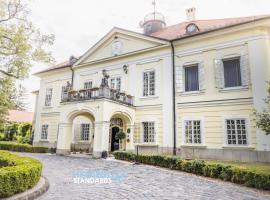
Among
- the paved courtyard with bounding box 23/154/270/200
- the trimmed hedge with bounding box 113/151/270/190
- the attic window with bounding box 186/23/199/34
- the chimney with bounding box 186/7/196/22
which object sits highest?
the chimney with bounding box 186/7/196/22

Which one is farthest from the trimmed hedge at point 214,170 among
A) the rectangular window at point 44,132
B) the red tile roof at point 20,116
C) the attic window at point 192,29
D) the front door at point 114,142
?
the red tile roof at point 20,116

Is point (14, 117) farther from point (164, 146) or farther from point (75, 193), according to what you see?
point (75, 193)

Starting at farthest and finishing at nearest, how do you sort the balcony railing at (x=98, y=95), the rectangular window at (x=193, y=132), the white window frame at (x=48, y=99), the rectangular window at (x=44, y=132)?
the white window frame at (x=48, y=99) → the rectangular window at (x=44, y=132) → the balcony railing at (x=98, y=95) → the rectangular window at (x=193, y=132)

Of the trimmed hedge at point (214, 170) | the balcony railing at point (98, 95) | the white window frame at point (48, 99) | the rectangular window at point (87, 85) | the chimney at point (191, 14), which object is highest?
the chimney at point (191, 14)

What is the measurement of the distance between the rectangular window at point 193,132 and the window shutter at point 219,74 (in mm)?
2799

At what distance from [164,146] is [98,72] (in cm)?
954

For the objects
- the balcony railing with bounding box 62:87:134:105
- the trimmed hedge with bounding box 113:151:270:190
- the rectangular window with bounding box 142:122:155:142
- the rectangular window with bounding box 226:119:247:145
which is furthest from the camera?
the rectangular window with bounding box 142:122:155:142

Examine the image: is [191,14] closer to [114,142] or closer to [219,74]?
[219,74]

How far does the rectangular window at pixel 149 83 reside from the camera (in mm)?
17609

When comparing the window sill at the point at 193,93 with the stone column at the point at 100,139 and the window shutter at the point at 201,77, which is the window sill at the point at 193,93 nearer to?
the window shutter at the point at 201,77

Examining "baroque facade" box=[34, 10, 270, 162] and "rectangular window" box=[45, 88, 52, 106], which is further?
"rectangular window" box=[45, 88, 52, 106]

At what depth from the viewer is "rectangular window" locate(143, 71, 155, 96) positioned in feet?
57.8

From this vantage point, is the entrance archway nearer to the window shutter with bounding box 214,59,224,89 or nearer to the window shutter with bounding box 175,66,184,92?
the window shutter with bounding box 175,66,184,92

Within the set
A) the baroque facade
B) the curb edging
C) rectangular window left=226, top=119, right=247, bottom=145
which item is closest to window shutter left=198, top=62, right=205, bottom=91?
the baroque facade
